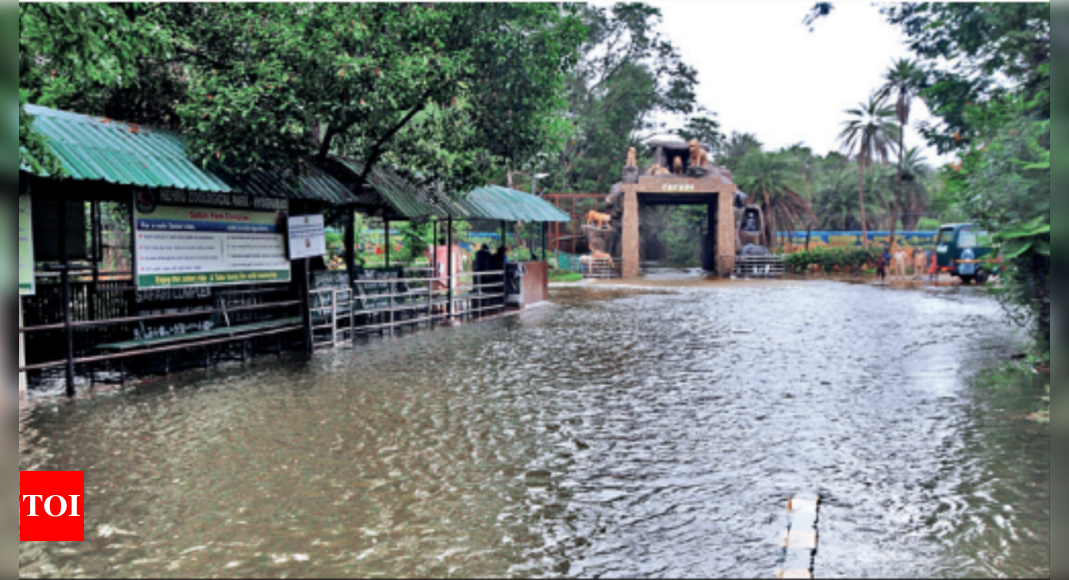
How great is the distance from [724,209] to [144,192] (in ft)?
116

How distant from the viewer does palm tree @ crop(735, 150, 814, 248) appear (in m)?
55.0

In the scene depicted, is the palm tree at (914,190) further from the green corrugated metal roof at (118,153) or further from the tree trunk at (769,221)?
the green corrugated metal roof at (118,153)

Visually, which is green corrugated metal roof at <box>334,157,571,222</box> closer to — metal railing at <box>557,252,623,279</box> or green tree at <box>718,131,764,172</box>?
metal railing at <box>557,252,623,279</box>

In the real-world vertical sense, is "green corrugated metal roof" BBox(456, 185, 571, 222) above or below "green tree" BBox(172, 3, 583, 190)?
below

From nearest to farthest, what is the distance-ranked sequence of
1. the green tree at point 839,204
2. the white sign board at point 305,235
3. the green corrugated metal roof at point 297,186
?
the green corrugated metal roof at point 297,186 < the white sign board at point 305,235 < the green tree at point 839,204

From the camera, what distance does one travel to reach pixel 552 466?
23.4ft

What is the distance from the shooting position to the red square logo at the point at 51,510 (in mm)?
5348

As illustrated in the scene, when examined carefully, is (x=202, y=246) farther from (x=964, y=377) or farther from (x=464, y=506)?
(x=964, y=377)

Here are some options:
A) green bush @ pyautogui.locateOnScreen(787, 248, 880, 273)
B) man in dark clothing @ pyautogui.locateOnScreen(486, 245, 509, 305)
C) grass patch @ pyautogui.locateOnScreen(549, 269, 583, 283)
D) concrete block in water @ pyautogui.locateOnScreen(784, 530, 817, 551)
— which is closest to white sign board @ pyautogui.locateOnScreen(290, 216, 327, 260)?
man in dark clothing @ pyautogui.locateOnScreen(486, 245, 509, 305)

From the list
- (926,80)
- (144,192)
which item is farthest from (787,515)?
(926,80)

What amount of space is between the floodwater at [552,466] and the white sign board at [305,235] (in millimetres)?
1993

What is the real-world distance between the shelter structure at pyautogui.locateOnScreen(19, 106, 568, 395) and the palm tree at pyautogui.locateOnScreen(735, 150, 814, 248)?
42.3 meters

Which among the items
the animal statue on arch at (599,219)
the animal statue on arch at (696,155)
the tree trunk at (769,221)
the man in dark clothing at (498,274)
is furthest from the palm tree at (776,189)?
the man in dark clothing at (498,274)

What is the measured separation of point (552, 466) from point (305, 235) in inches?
338
